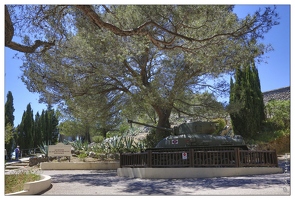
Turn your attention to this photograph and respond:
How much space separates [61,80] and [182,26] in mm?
5360

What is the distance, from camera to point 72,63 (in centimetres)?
1073

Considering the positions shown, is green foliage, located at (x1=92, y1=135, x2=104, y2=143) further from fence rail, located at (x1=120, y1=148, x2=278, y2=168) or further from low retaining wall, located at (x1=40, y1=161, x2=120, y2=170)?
fence rail, located at (x1=120, y1=148, x2=278, y2=168)

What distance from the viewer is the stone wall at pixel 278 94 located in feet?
18.5

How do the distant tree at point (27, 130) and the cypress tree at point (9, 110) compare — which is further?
the distant tree at point (27, 130)

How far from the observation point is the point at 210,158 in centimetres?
811

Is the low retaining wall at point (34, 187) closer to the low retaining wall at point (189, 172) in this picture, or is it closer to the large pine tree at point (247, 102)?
the low retaining wall at point (189, 172)

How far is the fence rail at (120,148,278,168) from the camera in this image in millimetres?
8086

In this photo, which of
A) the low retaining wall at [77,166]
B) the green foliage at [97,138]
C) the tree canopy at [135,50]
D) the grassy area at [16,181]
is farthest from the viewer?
the green foliage at [97,138]

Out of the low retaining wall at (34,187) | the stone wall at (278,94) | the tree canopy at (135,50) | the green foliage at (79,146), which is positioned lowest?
the low retaining wall at (34,187)

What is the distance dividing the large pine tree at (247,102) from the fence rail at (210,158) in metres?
0.72

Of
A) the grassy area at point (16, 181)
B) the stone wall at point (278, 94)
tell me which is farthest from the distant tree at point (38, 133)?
the stone wall at point (278, 94)
